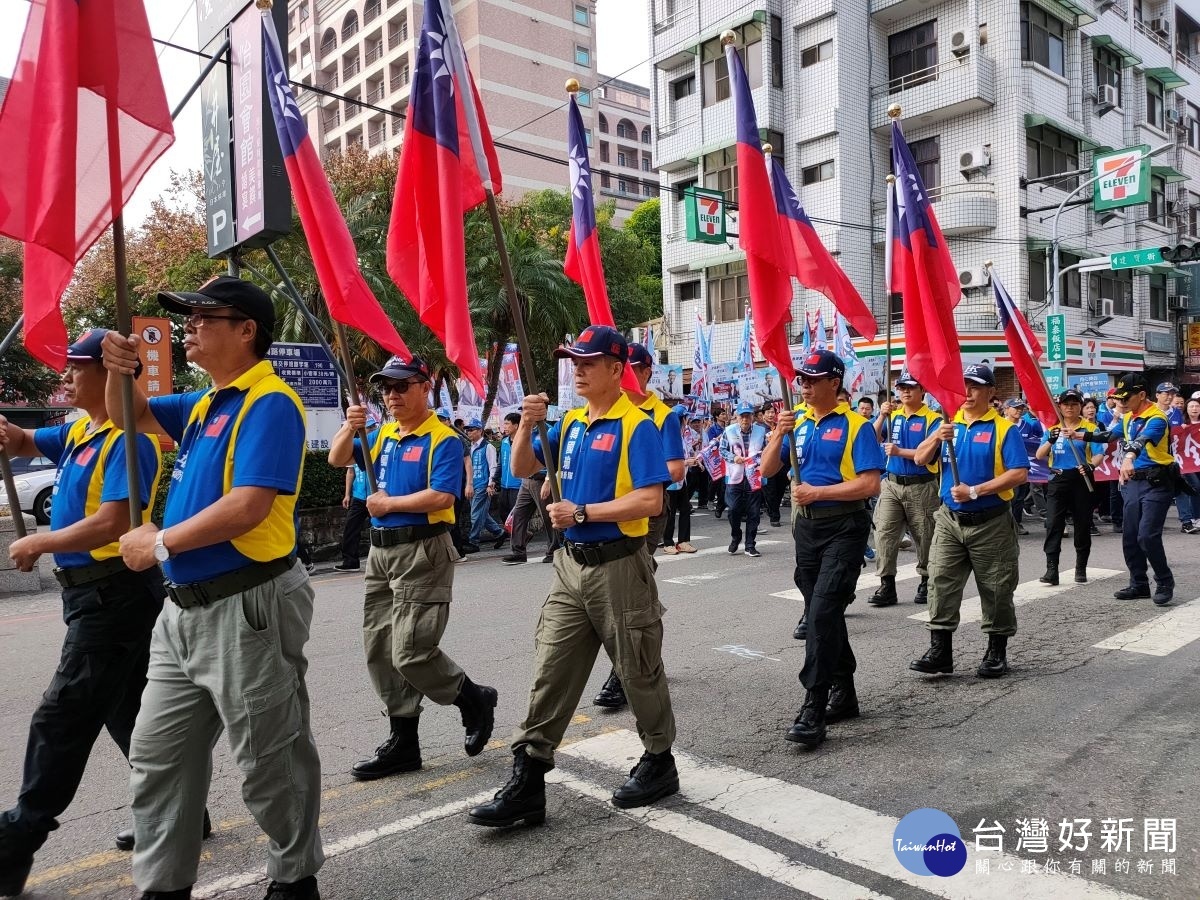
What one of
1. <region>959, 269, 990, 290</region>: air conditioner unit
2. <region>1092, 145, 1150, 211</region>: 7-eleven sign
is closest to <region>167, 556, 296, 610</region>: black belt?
<region>1092, 145, 1150, 211</region>: 7-eleven sign

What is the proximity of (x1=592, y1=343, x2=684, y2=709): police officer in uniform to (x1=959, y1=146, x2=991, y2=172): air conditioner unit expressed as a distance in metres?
23.1

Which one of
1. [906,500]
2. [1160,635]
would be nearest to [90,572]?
[1160,635]

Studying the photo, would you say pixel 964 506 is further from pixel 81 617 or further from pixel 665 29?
pixel 665 29

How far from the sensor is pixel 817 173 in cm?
2773

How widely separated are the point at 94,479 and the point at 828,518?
139 inches

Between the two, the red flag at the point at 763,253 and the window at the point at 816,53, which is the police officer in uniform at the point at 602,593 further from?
the window at the point at 816,53

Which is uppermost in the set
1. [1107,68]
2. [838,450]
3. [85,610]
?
[1107,68]

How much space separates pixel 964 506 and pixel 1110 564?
5613 millimetres

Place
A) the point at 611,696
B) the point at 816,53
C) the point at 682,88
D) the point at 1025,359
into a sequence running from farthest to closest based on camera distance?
the point at 682,88 < the point at 816,53 < the point at 1025,359 < the point at 611,696

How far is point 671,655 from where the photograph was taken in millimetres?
6691

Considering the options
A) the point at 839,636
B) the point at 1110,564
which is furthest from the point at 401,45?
the point at 839,636

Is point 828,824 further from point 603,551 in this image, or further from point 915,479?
point 915,479

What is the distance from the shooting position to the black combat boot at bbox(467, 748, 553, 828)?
12.0 feet

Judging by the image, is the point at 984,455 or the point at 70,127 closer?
the point at 70,127
